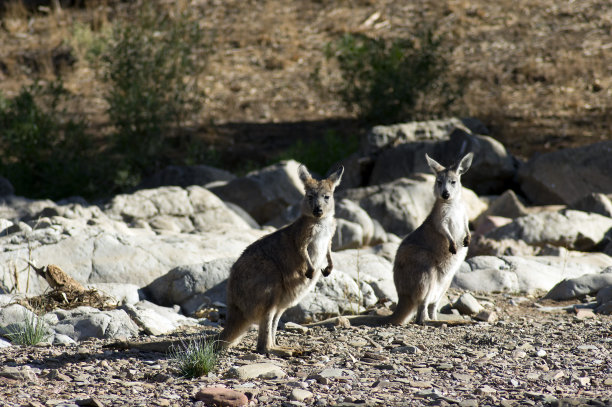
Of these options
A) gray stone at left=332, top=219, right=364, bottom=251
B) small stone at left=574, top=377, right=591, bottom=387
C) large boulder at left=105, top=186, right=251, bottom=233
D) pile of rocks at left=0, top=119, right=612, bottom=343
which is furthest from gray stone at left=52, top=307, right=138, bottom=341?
large boulder at left=105, top=186, right=251, bottom=233

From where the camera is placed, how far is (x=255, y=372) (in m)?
5.32

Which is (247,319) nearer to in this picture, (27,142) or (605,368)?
(605,368)

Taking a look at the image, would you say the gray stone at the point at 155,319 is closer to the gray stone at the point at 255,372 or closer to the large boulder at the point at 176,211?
the gray stone at the point at 255,372

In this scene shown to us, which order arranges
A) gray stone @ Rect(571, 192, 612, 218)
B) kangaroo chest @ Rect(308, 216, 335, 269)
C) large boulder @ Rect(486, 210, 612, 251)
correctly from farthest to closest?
gray stone @ Rect(571, 192, 612, 218) < large boulder @ Rect(486, 210, 612, 251) < kangaroo chest @ Rect(308, 216, 335, 269)

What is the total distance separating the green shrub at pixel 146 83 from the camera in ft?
51.1

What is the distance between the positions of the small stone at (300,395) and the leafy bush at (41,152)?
11.2m

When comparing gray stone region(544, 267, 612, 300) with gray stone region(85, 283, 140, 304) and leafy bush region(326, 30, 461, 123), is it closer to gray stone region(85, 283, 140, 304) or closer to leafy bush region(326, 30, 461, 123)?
gray stone region(85, 283, 140, 304)

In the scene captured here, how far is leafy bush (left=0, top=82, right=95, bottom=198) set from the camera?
1524 centimetres

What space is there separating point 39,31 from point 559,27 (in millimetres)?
14836

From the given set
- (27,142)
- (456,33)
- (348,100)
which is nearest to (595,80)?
(456,33)

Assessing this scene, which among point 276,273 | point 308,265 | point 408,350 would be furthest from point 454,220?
point 276,273

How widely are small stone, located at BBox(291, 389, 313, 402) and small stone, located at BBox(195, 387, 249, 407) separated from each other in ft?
0.99

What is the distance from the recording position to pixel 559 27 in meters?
20.7

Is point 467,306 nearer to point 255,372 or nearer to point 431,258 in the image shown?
point 431,258
